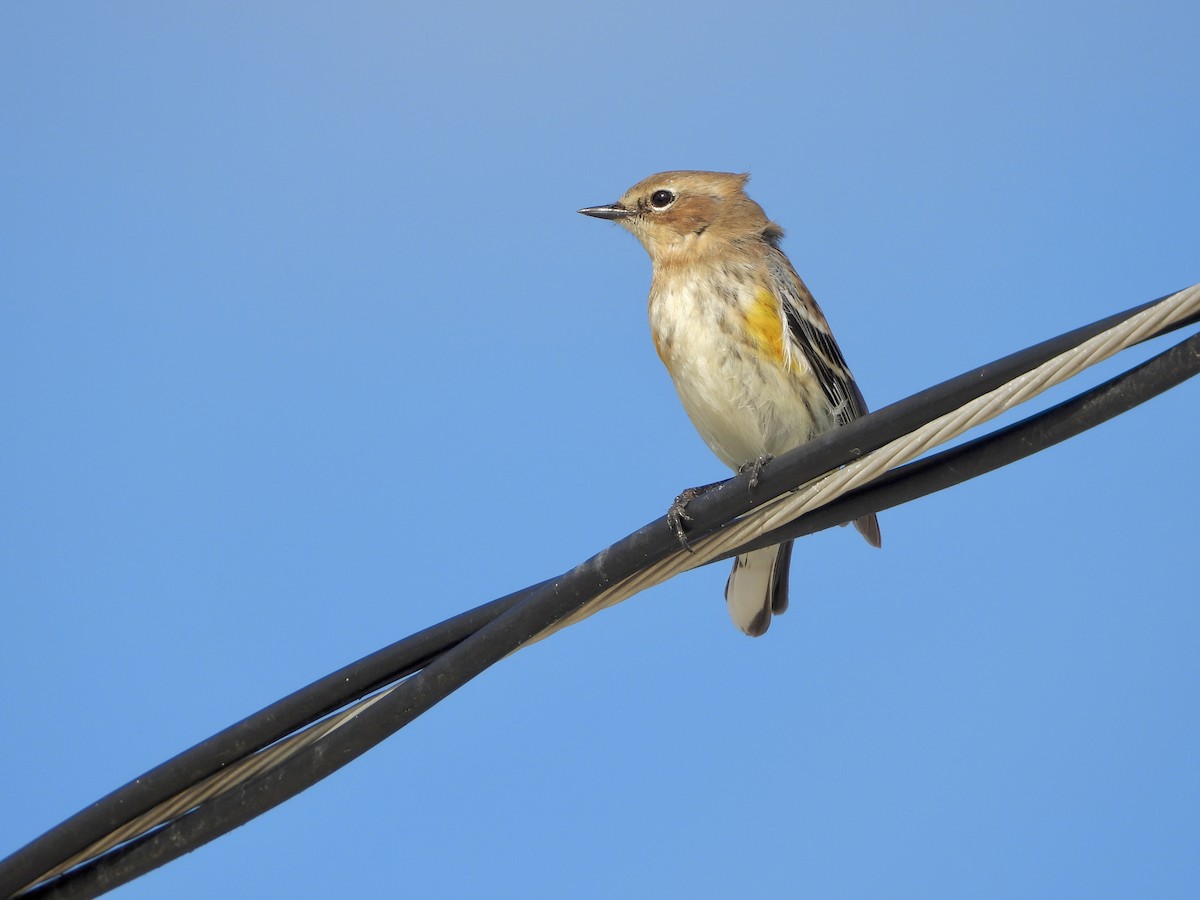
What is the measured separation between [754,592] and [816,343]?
150 cm

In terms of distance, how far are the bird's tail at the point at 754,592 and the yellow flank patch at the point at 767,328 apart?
122 centimetres

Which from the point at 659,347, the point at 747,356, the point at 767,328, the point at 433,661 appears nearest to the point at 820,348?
the point at 767,328

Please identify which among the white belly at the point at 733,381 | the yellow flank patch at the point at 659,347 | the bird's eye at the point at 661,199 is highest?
the bird's eye at the point at 661,199

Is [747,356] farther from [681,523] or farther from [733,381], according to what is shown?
[681,523]

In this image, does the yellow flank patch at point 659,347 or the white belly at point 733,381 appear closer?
the white belly at point 733,381

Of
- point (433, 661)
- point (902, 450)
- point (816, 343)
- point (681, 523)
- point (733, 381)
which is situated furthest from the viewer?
point (816, 343)

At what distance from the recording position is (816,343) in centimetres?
778

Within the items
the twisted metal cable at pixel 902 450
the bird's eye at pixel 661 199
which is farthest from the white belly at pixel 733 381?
A: the twisted metal cable at pixel 902 450

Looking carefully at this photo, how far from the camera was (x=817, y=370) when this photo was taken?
25.3ft

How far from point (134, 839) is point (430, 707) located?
1110mm

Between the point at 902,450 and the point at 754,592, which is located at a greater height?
the point at 754,592

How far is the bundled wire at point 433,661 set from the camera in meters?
4.38

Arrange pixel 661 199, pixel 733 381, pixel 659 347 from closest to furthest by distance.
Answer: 1. pixel 733 381
2. pixel 659 347
3. pixel 661 199

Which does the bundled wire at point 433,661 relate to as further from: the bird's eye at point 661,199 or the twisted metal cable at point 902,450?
the bird's eye at point 661,199
